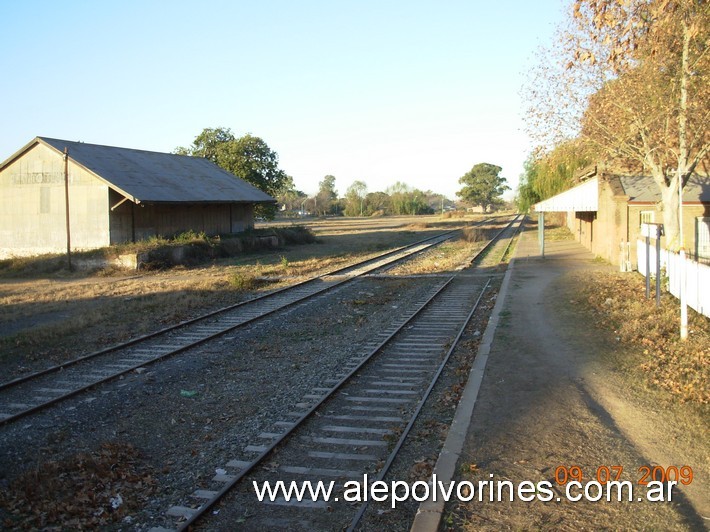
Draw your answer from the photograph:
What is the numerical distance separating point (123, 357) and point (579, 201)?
23.2 meters

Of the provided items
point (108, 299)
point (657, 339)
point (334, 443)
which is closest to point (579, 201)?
point (657, 339)

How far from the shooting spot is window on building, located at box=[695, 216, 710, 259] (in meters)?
23.6

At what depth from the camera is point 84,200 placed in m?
29.9

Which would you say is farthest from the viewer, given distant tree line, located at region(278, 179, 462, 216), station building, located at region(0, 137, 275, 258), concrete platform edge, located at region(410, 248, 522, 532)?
distant tree line, located at region(278, 179, 462, 216)

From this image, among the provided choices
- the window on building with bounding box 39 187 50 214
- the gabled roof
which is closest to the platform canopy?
the gabled roof

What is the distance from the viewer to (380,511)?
5.59m

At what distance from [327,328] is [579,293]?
25.2 feet

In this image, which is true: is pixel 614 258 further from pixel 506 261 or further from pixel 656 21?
pixel 656 21

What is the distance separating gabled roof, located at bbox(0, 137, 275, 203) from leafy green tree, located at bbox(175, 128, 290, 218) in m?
6.12

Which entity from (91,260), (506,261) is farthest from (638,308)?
(91,260)

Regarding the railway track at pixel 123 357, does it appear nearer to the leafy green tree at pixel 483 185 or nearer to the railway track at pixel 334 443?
the railway track at pixel 334 443

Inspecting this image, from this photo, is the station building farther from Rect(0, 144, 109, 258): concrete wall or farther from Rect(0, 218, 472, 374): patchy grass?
Rect(0, 218, 472, 374): patchy grass

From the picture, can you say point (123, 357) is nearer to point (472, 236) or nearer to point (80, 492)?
point (80, 492)

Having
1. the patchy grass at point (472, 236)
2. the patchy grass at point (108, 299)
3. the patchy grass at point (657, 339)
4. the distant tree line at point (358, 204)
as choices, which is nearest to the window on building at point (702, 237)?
the patchy grass at point (657, 339)
